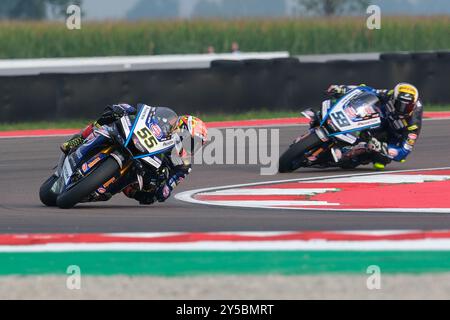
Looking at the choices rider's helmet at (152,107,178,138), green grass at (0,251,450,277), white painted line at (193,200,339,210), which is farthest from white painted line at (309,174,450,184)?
green grass at (0,251,450,277)

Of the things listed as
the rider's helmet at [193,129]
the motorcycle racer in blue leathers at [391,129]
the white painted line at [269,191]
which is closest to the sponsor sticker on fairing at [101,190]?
the rider's helmet at [193,129]

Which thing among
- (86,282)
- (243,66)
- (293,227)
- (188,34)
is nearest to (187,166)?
(293,227)

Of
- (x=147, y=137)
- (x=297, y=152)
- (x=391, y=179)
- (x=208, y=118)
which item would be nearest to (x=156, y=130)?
(x=147, y=137)

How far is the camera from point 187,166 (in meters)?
11.6

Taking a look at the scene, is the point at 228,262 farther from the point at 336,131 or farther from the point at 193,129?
the point at 336,131

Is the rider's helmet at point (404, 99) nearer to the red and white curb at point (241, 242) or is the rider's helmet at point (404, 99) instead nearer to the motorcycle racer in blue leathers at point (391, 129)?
the motorcycle racer in blue leathers at point (391, 129)

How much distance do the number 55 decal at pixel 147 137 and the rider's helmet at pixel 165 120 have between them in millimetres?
131

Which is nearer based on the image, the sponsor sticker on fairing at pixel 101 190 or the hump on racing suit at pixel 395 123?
the sponsor sticker on fairing at pixel 101 190

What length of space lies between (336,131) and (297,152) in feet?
1.87

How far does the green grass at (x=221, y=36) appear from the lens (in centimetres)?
3747

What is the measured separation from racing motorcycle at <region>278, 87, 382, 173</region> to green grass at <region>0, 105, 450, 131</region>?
274 inches

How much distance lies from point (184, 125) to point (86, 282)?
3532mm

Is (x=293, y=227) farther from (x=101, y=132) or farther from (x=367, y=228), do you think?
(x=101, y=132)

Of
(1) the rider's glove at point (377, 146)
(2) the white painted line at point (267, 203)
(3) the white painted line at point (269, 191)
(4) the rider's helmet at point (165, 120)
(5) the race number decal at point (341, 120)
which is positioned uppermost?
(4) the rider's helmet at point (165, 120)
